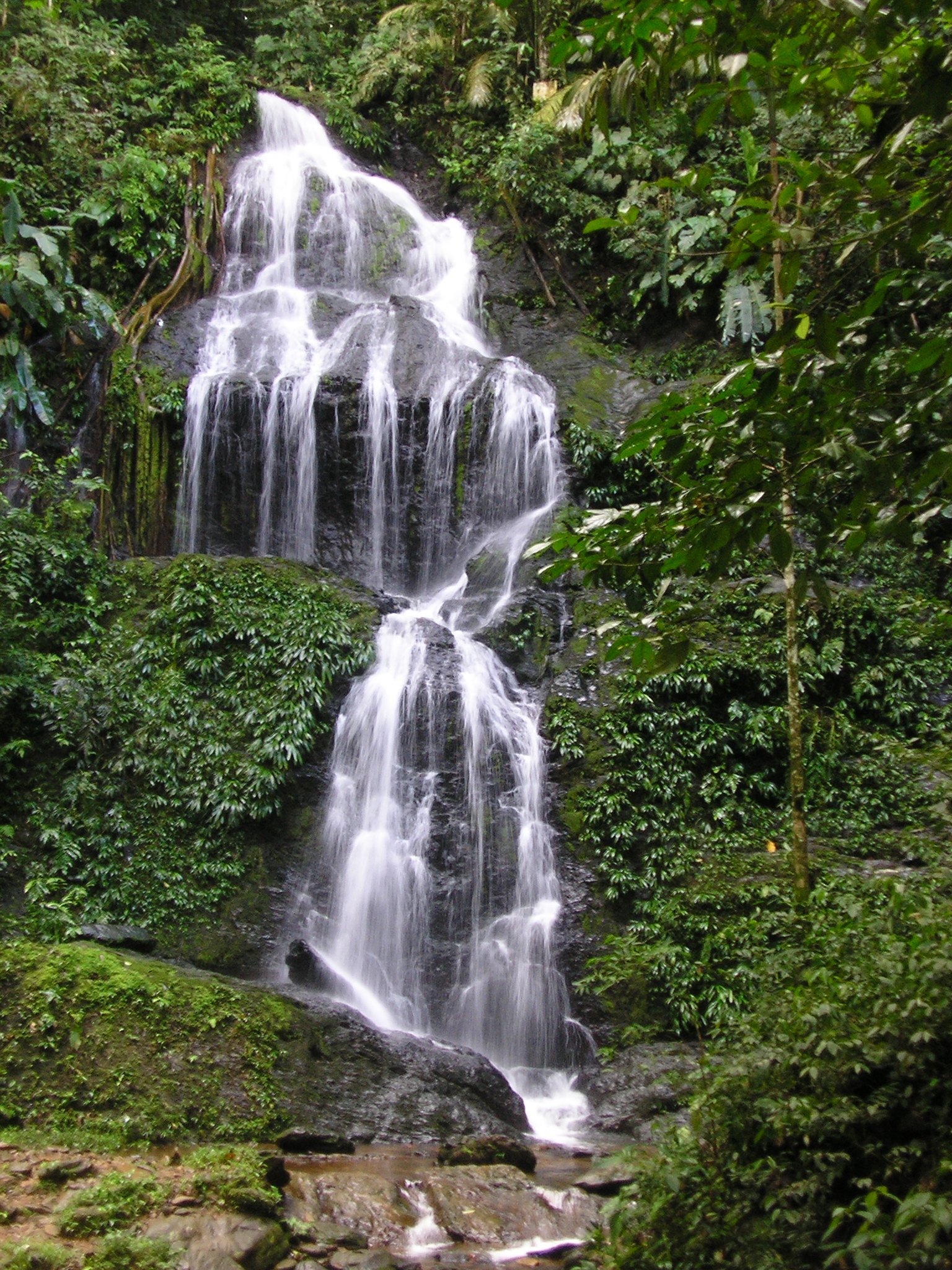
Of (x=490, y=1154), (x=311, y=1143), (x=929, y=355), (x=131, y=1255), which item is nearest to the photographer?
(x=929, y=355)

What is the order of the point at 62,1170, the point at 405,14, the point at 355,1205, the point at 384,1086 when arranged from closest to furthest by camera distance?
the point at 62,1170
the point at 355,1205
the point at 384,1086
the point at 405,14

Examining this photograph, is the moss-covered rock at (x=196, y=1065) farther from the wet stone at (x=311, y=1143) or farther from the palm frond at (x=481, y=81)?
the palm frond at (x=481, y=81)

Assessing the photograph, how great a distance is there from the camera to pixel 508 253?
1703 centimetres

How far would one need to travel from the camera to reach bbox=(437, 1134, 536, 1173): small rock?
5211 millimetres

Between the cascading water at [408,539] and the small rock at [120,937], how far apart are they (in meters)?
1.62

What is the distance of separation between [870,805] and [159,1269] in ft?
23.5

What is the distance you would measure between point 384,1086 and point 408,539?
7825 millimetres

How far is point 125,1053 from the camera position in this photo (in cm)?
550

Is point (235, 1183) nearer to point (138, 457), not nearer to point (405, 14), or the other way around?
point (138, 457)

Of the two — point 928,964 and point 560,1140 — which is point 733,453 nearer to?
point 928,964

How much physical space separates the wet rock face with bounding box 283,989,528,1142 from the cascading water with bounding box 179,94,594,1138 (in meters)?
0.60

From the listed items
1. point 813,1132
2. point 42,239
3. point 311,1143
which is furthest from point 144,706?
point 813,1132

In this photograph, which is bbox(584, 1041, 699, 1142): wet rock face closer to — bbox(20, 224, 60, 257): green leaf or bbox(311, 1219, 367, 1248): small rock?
bbox(311, 1219, 367, 1248): small rock

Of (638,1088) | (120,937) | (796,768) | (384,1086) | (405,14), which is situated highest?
(405,14)
